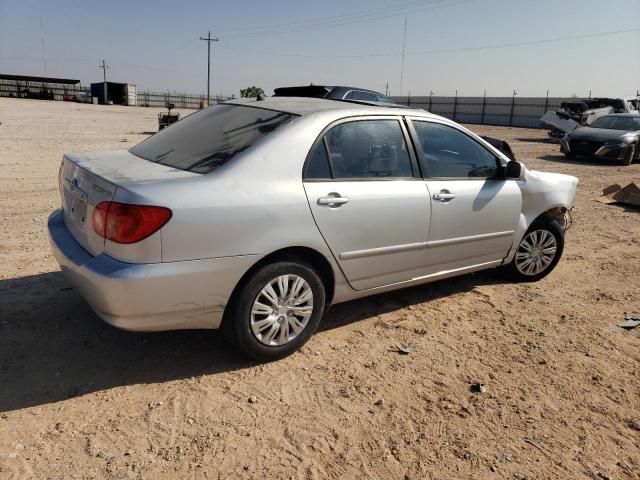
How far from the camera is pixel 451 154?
166 inches

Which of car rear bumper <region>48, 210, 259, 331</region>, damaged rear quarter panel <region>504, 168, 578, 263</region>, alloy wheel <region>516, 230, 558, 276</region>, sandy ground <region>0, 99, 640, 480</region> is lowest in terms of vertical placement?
sandy ground <region>0, 99, 640, 480</region>

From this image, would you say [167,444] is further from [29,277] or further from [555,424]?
[29,277]

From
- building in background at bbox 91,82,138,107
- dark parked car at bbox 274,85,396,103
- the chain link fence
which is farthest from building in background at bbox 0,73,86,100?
dark parked car at bbox 274,85,396,103

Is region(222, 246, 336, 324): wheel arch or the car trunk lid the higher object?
the car trunk lid

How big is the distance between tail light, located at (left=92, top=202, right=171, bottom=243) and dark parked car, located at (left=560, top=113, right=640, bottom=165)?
51.2ft

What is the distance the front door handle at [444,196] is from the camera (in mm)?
3922

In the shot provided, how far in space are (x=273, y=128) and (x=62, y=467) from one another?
7.19ft

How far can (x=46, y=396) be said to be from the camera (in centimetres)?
288

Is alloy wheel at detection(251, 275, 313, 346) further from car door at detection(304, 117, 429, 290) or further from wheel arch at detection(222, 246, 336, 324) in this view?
car door at detection(304, 117, 429, 290)

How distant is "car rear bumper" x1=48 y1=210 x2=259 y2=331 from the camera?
8.96 ft

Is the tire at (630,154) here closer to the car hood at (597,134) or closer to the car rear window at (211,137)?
the car hood at (597,134)

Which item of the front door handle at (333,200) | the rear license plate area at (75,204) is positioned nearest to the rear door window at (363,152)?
the front door handle at (333,200)

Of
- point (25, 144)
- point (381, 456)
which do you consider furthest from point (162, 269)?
point (25, 144)

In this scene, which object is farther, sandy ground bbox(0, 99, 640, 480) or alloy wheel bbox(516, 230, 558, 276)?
alloy wheel bbox(516, 230, 558, 276)
